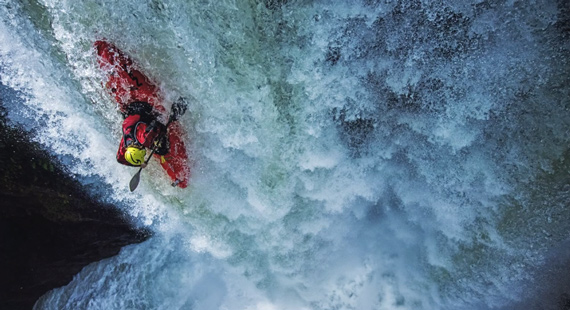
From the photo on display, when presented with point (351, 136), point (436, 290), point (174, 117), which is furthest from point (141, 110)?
point (436, 290)

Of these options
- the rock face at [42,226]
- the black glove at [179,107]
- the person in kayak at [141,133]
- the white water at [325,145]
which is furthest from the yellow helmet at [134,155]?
the rock face at [42,226]

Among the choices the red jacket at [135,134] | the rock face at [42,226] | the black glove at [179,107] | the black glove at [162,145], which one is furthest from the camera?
the rock face at [42,226]

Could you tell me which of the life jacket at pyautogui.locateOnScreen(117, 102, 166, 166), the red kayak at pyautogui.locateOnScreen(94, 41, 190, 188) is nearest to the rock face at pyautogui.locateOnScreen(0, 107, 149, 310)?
the red kayak at pyautogui.locateOnScreen(94, 41, 190, 188)

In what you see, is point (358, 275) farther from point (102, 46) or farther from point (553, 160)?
point (102, 46)

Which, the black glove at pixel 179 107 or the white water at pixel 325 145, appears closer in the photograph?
the white water at pixel 325 145

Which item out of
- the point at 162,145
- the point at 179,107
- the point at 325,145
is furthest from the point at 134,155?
the point at 325,145

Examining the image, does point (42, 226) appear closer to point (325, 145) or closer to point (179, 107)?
point (179, 107)

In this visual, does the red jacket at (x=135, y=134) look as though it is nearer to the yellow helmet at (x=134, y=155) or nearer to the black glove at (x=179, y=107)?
the yellow helmet at (x=134, y=155)

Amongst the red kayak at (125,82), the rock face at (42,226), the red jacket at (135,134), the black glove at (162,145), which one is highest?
the red kayak at (125,82)
